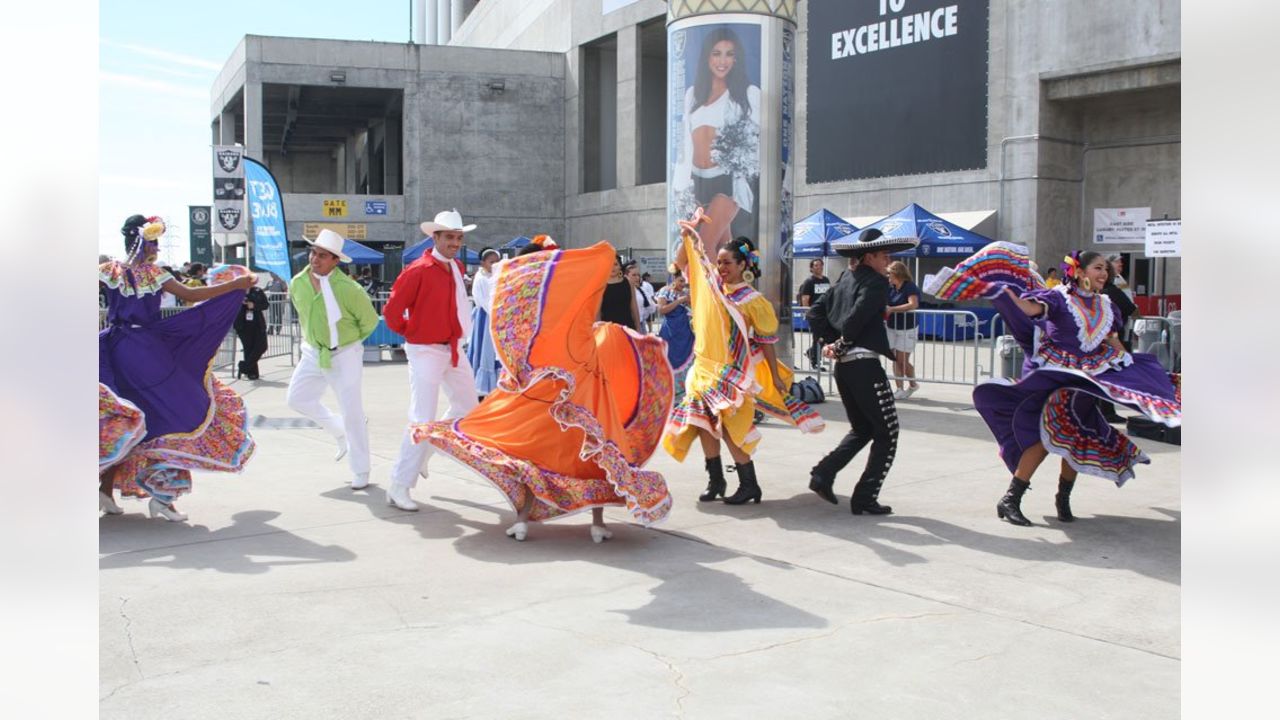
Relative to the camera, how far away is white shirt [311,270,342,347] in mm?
7742

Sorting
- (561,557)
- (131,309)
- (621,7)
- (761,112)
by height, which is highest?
(621,7)

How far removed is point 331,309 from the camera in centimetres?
775

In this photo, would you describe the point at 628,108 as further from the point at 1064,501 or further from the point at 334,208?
the point at 1064,501

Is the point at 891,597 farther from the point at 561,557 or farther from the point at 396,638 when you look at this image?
the point at 396,638

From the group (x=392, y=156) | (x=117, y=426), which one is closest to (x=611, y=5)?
(x=392, y=156)

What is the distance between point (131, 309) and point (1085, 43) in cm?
2162

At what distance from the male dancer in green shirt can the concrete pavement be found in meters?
0.40

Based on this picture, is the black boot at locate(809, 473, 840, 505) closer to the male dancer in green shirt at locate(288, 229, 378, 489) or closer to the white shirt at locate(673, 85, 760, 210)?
the male dancer in green shirt at locate(288, 229, 378, 489)

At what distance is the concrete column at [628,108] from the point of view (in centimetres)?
3650

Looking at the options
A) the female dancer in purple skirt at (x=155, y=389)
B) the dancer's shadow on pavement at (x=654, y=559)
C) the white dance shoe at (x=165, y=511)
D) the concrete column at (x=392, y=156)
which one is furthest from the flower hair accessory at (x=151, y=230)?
the concrete column at (x=392, y=156)

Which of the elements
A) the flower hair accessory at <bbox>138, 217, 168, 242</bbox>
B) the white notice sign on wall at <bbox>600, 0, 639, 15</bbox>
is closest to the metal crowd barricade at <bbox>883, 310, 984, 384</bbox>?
the flower hair accessory at <bbox>138, 217, 168, 242</bbox>

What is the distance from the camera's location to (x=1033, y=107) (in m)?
24.4

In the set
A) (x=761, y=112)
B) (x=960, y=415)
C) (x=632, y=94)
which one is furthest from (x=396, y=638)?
(x=632, y=94)

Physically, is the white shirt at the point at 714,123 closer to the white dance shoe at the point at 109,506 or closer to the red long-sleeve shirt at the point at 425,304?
the red long-sleeve shirt at the point at 425,304
